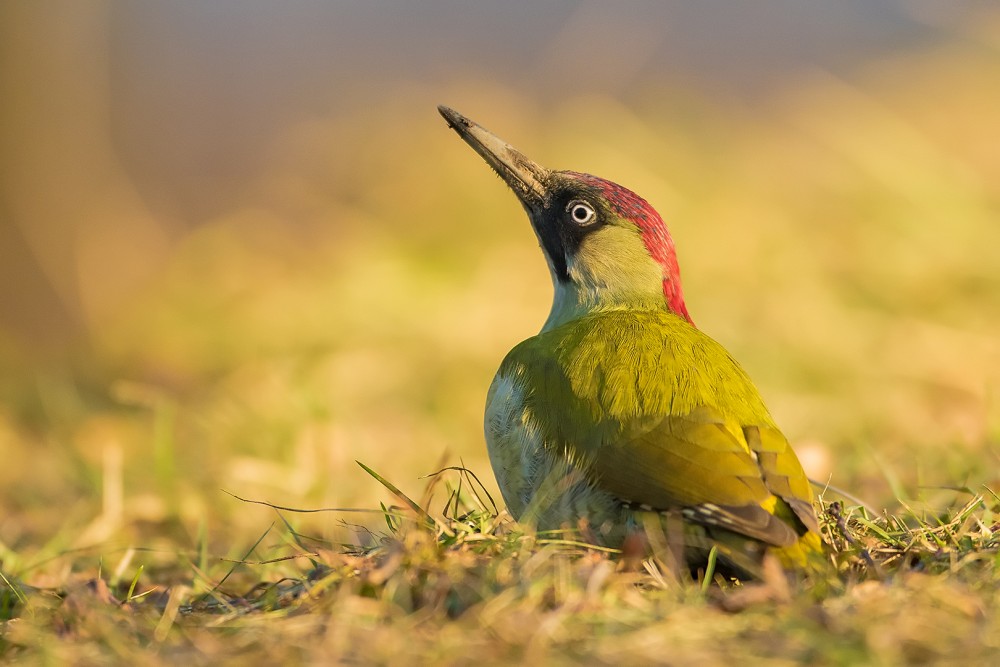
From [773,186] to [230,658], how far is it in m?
7.17

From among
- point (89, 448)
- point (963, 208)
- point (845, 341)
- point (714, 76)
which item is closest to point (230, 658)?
point (89, 448)

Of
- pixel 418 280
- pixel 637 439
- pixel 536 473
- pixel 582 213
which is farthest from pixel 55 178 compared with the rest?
pixel 637 439

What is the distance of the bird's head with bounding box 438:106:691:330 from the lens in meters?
3.68

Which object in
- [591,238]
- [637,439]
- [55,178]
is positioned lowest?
[55,178]

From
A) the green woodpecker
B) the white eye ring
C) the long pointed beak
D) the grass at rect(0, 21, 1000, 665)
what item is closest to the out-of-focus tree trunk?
the grass at rect(0, 21, 1000, 665)

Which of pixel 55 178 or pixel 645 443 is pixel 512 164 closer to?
pixel 645 443

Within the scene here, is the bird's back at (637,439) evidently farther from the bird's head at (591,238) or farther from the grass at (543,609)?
the bird's head at (591,238)

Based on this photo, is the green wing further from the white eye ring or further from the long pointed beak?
the long pointed beak

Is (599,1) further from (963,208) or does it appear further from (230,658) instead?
(230,658)

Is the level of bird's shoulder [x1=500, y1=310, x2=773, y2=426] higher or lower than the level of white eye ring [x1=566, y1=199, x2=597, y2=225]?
lower

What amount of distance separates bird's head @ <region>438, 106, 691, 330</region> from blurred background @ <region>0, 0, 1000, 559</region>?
931 millimetres

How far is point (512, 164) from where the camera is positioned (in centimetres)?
389

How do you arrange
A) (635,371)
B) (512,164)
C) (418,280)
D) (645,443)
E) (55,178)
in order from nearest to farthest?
(645,443), (635,371), (512,164), (418,280), (55,178)

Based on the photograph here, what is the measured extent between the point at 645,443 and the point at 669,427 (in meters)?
0.07
